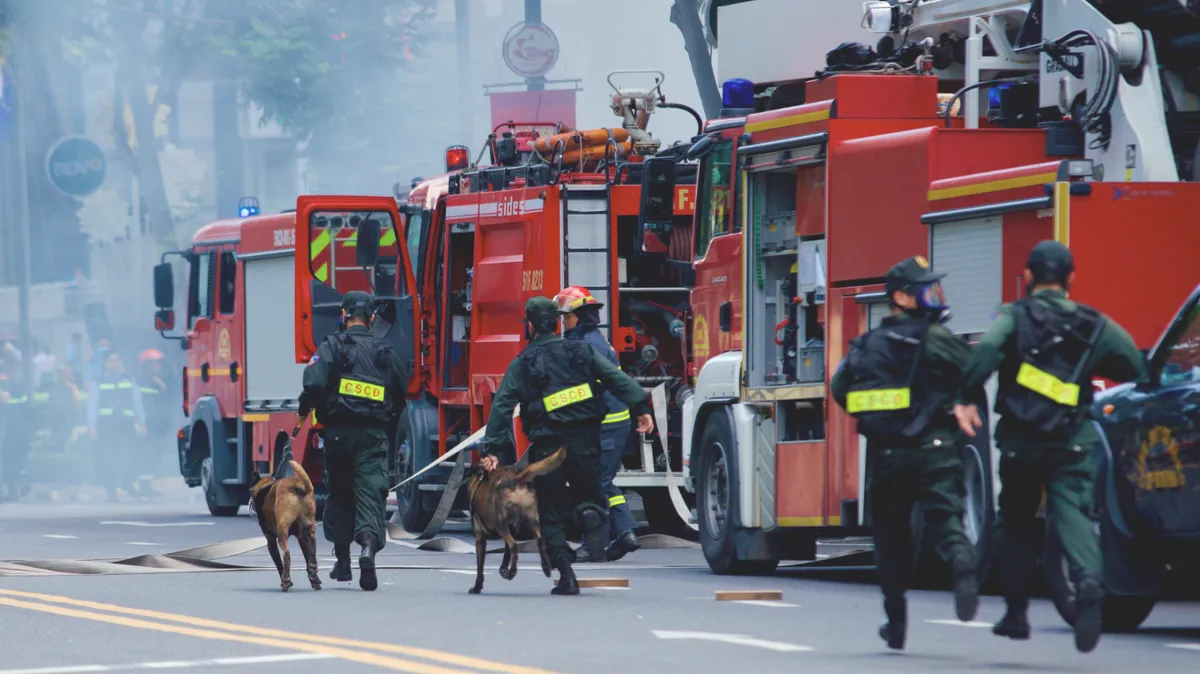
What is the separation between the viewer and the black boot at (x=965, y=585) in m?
9.77

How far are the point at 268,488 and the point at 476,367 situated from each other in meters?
6.40

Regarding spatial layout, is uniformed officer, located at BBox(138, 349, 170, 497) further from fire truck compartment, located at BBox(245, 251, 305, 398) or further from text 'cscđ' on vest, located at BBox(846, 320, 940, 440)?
text 'cscđ' on vest, located at BBox(846, 320, 940, 440)

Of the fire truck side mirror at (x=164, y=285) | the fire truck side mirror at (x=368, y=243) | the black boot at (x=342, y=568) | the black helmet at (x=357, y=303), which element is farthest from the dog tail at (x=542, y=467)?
the fire truck side mirror at (x=164, y=285)

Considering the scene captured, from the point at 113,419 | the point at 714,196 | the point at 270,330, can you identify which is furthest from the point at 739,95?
the point at 113,419

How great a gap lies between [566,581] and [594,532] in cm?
49

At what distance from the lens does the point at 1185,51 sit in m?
13.3

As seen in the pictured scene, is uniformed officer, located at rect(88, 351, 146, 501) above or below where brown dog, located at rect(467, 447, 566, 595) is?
below

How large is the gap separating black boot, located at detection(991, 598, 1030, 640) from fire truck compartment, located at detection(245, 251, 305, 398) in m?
14.0

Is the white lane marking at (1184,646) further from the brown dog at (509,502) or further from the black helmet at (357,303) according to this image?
the black helmet at (357,303)

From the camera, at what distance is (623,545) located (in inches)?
617

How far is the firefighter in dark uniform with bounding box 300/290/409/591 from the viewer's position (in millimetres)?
14180

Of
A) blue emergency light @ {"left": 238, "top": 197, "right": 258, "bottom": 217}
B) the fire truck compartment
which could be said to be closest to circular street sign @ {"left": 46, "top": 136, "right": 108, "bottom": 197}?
blue emergency light @ {"left": 238, "top": 197, "right": 258, "bottom": 217}

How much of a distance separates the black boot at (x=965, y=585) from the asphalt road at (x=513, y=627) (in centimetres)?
22

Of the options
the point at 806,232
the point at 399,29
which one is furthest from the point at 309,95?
the point at 806,232
